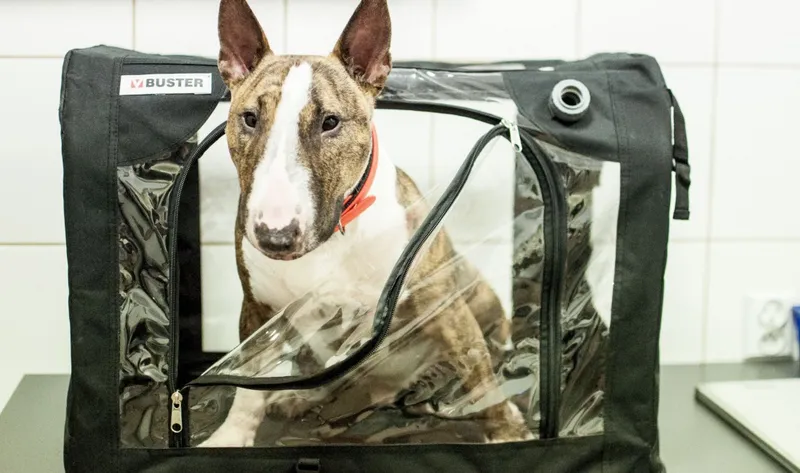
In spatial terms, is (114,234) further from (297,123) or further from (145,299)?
(297,123)

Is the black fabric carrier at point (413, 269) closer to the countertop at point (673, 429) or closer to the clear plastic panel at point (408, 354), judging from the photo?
the clear plastic panel at point (408, 354)

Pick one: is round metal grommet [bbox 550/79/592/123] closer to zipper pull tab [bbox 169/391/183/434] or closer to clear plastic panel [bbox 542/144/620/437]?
clear plastic panel [bbox 542/144/620/437]

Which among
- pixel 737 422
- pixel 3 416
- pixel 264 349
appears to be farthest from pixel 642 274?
pixel 3 416

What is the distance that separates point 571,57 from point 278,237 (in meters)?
0.67

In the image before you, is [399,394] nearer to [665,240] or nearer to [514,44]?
[665,240]

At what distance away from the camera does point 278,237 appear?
0.69 metres

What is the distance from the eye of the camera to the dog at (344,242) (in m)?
0.75

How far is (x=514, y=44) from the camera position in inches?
45.4

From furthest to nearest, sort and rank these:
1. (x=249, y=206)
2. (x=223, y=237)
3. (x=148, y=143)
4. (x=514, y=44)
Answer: (x=514, y=44), (x=223, y=237), (x=148, y=143), (x=249, y=206)

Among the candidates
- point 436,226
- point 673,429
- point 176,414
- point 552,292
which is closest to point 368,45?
point 436,226

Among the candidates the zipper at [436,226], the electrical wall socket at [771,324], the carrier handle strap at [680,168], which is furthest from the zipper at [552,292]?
the electrical wall socket at [771,324]

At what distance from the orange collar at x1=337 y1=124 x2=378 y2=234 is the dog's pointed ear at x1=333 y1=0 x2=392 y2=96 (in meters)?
0.06

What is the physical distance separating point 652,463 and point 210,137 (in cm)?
64

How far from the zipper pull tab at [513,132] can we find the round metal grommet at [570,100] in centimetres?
5
